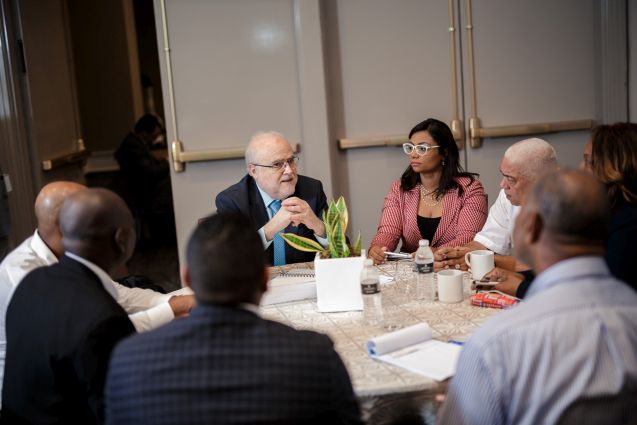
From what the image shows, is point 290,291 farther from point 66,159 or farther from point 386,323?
point 66,159

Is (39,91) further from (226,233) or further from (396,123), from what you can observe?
(226,233)

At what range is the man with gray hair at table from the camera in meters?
1.41

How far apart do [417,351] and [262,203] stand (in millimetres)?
1449

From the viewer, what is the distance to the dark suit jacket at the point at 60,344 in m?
1.76

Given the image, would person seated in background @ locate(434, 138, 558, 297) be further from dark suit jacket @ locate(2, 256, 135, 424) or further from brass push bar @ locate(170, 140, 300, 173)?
brass push bar @ locate(170, 140, 300, 173)

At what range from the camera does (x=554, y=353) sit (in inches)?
55.4

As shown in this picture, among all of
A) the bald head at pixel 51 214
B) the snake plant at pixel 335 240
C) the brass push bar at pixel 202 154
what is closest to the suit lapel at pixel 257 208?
the snake plant at pixel 335 240

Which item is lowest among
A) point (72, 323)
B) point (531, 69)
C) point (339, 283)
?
point (339, 283)

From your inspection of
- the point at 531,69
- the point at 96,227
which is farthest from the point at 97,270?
the point at 531,69

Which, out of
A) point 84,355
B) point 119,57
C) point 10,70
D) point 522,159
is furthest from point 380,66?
point 119,57

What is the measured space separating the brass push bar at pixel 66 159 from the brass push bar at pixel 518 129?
8.95ft

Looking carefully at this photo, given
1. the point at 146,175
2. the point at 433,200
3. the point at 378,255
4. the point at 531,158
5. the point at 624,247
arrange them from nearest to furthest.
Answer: the point at 624,247 → the point at 531,158 → the point at 378,255 → the point at 433,200 → the point at 146,175

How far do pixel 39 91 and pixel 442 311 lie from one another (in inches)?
145

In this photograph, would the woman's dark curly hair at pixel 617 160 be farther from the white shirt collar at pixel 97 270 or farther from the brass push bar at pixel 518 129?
the brass push bar at pixel 518 129
